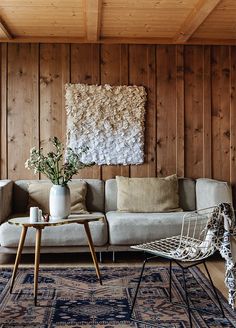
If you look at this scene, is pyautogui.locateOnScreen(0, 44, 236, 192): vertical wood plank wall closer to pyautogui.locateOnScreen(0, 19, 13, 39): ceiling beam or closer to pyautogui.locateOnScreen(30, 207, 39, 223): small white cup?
pyautogui.locateOnScreen(0, 19, 13, 39): ceiling beam

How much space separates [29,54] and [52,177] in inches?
80.3

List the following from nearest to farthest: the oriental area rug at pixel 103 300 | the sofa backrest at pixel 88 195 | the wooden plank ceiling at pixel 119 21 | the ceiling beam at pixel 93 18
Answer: the oriental area rug at pixel 103 300
the ceiling beam at pixel 93 18
the wooden plank ceiling at pixel 119 21
the sofa backrest at pixel 88 195

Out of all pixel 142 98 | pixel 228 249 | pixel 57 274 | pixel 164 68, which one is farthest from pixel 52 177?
pixel 164 68

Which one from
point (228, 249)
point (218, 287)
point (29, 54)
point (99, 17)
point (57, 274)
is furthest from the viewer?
point (29, 54)

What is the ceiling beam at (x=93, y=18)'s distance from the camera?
144 inches

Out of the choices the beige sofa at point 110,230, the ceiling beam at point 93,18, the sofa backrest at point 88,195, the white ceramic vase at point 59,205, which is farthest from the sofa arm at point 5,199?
the ceiling beam at point 93,18

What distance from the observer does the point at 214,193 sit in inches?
165

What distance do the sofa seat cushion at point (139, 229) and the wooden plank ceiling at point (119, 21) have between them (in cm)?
193

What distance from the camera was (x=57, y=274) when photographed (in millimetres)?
3613

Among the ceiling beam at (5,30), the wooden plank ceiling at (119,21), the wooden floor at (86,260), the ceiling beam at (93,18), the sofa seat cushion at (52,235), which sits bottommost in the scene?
the wooden floor at (86,260)

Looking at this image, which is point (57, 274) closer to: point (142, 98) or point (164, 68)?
point (142, 98)

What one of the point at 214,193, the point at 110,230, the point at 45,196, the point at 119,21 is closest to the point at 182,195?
the point at 214,193

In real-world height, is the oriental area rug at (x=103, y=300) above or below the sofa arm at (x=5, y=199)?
below

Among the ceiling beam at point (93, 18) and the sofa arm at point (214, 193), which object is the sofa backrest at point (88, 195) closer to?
the sofa arm at point (214, 193)
